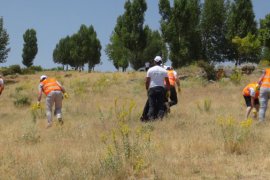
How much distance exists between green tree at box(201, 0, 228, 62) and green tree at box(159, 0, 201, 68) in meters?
4.74

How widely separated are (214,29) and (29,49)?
35022 mm

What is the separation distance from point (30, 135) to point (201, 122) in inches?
151

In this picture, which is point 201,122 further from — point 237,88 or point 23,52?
point 23,52

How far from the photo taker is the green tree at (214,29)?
4903 cm

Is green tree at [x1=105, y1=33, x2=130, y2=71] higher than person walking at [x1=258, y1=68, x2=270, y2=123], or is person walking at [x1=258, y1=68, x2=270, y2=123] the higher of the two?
green tree at [x1=105, y1=33, x2=130, y2=71]

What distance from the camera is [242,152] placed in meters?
7.52

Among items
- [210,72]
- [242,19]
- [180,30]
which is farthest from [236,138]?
[180,30]

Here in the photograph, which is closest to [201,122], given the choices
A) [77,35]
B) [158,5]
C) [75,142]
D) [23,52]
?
[75,142]

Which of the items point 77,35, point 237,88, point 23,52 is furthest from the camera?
point 23,52

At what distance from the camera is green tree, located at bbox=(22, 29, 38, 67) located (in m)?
74.4

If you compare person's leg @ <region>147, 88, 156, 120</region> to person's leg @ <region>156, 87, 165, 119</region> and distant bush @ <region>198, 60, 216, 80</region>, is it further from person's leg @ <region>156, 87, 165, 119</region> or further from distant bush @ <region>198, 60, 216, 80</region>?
distant bush @ <region>198, 60, 216, 80</region>

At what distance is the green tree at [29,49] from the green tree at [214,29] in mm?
33900

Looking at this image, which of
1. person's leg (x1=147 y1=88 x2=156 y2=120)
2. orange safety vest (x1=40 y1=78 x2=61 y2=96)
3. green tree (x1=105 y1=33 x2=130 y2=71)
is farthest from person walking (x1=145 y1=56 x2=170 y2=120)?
green tree (x1=105 y1=33 x2=130 y2=71)

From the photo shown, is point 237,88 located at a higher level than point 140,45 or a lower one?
lower
